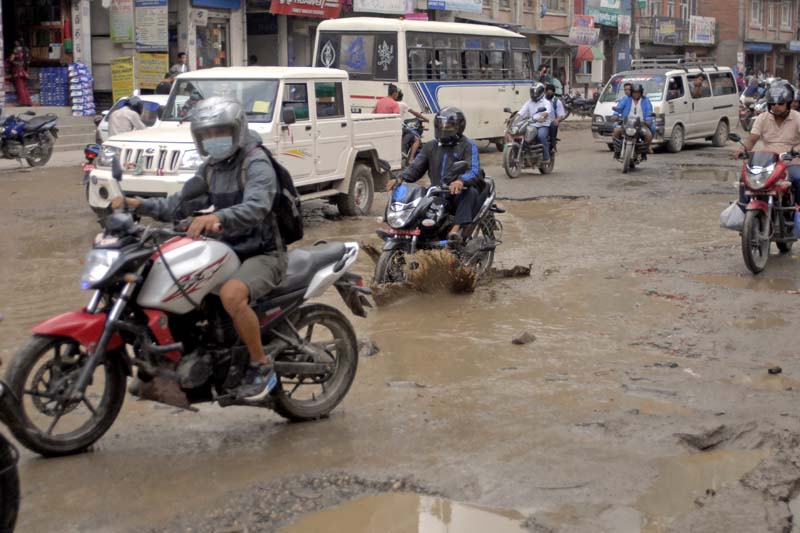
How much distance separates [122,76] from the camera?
23031 mm

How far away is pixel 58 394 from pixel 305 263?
1.36 meters

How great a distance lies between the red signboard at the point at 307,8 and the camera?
85.9ft

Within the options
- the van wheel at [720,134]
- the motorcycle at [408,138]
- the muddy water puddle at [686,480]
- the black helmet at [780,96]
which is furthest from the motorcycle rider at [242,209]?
the van wheel at [720,134]

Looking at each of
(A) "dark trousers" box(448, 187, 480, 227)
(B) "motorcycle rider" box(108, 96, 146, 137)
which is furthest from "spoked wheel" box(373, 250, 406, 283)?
(B) "motorcycle rider" box(108, 96, 146, 137)

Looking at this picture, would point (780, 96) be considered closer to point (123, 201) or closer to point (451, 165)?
point (451, 165)

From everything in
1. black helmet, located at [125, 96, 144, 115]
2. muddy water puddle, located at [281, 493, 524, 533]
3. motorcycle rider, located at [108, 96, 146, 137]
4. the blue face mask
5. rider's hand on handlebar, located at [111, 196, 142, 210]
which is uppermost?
black helmet, located at [125, 96, 144, 115]

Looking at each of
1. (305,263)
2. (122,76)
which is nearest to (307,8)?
(122,76)

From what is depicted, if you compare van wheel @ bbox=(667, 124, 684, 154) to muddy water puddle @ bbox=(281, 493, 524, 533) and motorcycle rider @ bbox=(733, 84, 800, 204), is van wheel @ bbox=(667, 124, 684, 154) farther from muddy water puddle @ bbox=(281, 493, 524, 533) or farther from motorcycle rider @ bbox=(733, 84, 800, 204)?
muddy water puddle @ bbox=(281, 493, 524, 533)

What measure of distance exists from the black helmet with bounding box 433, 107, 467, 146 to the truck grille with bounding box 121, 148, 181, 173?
3.27 m

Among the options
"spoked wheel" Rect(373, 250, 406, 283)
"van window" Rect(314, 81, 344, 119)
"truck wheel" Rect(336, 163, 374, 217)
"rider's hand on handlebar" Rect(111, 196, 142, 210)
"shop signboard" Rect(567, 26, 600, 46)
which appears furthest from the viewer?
"shop signboard" Rect(567, 26, 600, 46)

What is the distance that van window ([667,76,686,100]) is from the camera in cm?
2203

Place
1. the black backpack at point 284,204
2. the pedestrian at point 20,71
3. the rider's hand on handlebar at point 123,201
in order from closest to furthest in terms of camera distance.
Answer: the rider's hand on handlebar at point 123,201, the black backpack at point 284,204, the pedestrian at point 20,71

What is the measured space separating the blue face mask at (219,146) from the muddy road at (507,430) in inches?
54.1

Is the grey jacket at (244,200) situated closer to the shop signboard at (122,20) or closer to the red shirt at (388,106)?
the red shirt at (388,106)
